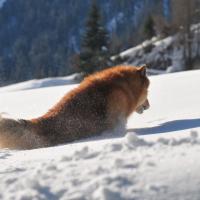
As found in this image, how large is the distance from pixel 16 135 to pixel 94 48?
30756 mm

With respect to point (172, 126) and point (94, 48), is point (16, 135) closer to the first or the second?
point (172, 126)

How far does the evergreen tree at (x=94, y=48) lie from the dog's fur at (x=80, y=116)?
29.0 metres

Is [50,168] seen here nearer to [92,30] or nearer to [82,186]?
[82,186]

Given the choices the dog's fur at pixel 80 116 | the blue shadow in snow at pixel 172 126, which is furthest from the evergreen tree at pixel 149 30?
the blue shadow in snow at pixel 172 126

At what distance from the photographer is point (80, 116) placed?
21.7 ft

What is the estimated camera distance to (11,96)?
14031 millimetres

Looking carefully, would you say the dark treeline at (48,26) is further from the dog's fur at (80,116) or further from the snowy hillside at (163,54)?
the dog's fur at (80,116)

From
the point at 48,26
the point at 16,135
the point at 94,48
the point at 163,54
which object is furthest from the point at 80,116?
the point at 48,26

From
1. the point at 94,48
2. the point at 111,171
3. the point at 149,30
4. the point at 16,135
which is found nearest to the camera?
the point at 111,171

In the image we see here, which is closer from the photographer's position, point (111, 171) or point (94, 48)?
point (111, 171)

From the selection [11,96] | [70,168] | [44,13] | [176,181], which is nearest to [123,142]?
[70,168]

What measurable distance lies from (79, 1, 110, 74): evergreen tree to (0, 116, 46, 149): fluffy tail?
2991 cm

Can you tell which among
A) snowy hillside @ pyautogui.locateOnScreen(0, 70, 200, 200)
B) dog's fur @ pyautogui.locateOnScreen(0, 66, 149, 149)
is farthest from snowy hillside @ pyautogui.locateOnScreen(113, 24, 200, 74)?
snowy hillside @ pyautogui.locateOnScreen(0, 70, 200, 200)

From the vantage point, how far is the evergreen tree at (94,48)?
36312 mm
